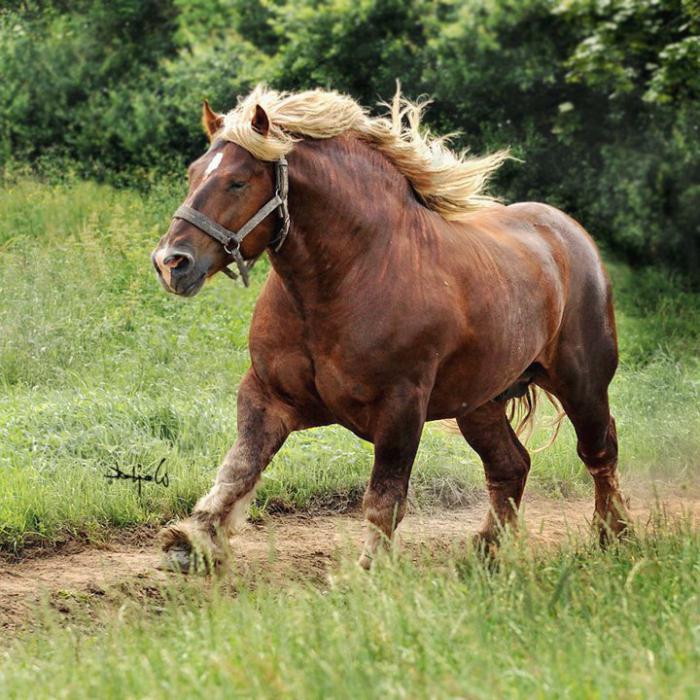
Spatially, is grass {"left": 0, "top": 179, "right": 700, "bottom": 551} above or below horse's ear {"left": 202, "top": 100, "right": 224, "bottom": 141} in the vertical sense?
below

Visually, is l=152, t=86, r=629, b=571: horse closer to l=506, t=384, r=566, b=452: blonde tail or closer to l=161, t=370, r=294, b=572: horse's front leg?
l=161, t=370, r=294, b=572: horse's front leg

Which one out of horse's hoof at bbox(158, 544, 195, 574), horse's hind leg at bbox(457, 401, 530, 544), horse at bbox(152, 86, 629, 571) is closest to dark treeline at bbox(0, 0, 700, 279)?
horse's hind leg at bbox(457, 401, 530, 544)

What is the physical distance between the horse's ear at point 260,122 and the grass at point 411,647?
183cm

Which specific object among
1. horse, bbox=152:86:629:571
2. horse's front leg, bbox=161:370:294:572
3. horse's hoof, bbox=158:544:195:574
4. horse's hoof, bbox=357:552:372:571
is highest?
horse, bbox=152:86:629:571

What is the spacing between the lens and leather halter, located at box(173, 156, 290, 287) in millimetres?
4910

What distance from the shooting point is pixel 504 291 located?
598 centimetres

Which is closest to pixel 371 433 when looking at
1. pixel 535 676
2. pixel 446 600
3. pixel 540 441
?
pixel 446 600

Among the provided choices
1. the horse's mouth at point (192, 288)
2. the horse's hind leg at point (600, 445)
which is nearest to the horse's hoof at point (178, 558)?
the horse's mouth at point (192, 288)

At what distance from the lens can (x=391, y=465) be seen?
17.7ft

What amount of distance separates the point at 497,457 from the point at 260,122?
8.56 ft

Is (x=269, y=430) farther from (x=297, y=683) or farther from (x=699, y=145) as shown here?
(x=699, y=145)

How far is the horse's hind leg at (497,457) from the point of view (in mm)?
6730

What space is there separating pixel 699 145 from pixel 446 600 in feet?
39.2

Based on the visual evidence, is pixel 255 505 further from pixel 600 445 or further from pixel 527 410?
pixel 600 445
